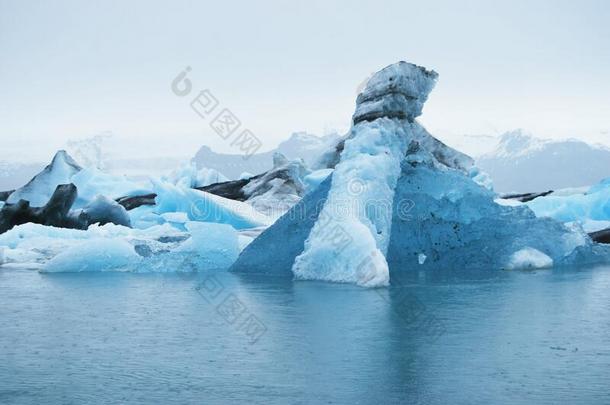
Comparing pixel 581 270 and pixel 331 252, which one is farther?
pixel 581 270

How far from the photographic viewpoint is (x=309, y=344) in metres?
5.66

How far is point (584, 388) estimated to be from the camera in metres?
4.26

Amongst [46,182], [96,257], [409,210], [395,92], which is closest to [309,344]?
[409,210]

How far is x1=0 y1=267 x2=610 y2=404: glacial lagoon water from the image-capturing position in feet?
14.1

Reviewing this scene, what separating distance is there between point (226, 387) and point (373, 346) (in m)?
1.54

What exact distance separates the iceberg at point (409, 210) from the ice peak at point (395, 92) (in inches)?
0.6

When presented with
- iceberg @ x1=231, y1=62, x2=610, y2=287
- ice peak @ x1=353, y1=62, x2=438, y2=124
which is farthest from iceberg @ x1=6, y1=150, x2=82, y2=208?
ice peak @ x1=353, y1=62, x2=438, y2=124

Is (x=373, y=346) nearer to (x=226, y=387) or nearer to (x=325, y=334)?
(x=325, y=334)

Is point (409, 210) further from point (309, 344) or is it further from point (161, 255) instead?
point (309, 344)

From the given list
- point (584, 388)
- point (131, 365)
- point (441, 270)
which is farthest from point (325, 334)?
point (441, 270)

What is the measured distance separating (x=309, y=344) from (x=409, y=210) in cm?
639

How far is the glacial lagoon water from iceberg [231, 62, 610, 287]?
175cm

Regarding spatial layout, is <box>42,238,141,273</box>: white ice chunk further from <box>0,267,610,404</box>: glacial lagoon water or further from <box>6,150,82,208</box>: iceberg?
<box>6,150,82,208</box>: iceberg

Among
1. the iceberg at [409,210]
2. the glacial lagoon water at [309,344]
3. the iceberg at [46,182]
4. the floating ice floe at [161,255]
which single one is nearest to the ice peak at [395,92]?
the iceberg at [409,210]
